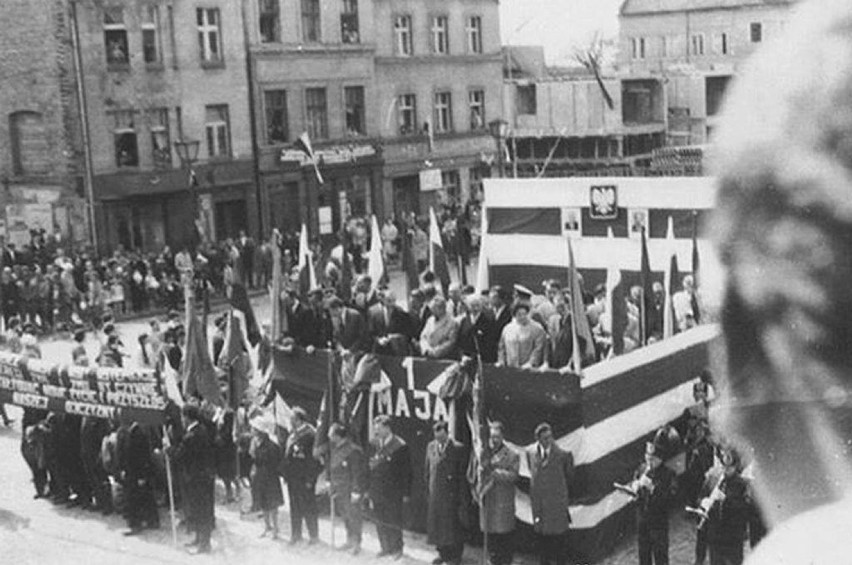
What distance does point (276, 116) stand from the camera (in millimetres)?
38281

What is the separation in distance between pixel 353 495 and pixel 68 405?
399cm

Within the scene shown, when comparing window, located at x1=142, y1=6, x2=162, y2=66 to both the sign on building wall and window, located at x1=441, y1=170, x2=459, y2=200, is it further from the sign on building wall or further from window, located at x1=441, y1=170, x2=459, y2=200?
window, located at x1=441, y1=170, x2=459, y2=200

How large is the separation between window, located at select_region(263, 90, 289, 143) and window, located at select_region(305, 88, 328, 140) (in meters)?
0.99

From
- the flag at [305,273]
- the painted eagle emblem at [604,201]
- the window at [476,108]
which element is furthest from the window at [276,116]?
the flag at [305,273]

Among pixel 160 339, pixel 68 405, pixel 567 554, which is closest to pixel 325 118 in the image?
pixel 160 339

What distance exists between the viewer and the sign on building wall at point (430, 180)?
143 feet

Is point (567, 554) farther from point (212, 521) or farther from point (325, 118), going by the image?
point (325, 118)

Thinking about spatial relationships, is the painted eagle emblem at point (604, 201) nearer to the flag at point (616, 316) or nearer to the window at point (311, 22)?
the flag at point (616, 316)

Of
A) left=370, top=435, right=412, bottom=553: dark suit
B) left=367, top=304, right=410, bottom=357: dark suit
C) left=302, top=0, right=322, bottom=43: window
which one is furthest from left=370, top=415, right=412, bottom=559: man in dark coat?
left=302, top=0, right=322, bottom=43: window

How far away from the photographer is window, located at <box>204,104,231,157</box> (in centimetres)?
3581

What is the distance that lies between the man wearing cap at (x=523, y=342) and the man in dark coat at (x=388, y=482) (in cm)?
165

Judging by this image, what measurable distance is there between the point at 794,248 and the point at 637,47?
6861 cm

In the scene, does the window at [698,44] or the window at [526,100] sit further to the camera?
the window at [698,44]

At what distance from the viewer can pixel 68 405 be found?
13.9 metres
